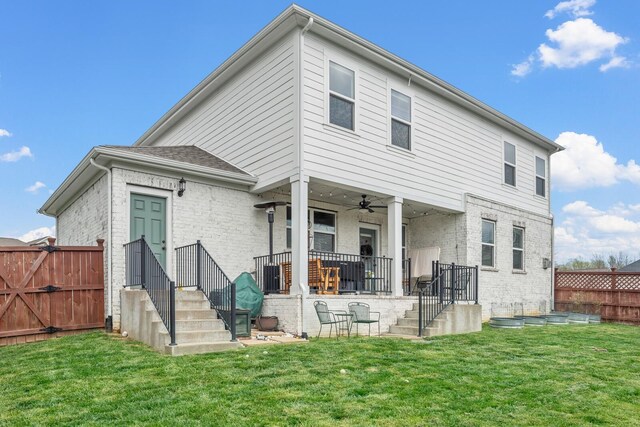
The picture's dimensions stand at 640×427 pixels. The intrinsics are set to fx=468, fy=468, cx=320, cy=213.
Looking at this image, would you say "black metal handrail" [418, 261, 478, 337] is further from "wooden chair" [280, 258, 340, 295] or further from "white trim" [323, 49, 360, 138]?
"white trim" [323, 49, 360, 138]

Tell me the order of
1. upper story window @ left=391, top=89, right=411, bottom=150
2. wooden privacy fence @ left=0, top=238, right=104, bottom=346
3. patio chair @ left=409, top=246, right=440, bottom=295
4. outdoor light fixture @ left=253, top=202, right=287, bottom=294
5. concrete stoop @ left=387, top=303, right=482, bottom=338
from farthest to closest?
patio chair @ left=409, top=246, right=440, bottom=295, upper story window @ left=391, top=89, right=411, bottom=150, outdoor light fixture @ left=253, top=202, right=287, bottom=294, concrete stoop @ left=387, top=303, right=482, bottom=338, wooden privacy fence @ left=0, top=238, right=104, bottom=346

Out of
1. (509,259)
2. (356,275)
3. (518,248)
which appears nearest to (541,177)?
(518,248)

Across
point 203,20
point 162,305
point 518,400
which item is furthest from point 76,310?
point 203,20

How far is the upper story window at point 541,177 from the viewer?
650 inches

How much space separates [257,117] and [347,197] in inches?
120

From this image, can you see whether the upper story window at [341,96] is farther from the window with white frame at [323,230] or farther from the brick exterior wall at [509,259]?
the brick exterior wall at [509,259]

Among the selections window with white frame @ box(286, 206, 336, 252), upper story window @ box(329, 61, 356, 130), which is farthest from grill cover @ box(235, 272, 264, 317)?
upper story window @ box(329, 61, 356, 130)

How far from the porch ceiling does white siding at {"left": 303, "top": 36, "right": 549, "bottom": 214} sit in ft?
1.01

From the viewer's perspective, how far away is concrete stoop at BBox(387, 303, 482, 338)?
9828mm

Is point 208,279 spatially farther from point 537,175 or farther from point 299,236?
point 537,175

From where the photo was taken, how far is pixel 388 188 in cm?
1091

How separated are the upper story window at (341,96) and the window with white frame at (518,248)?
26.3ft

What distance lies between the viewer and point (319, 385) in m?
5.04

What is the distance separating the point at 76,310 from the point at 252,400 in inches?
230
